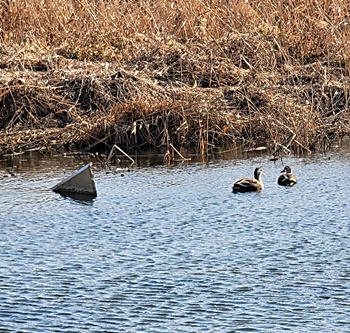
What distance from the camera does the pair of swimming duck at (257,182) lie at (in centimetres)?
1125

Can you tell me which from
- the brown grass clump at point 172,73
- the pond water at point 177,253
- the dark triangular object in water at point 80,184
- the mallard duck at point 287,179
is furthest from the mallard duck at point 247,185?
the brown grass clump at point 172,73

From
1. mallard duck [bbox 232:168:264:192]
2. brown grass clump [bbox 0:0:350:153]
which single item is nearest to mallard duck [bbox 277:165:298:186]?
mallard duck [bbox 232:168:264:192]

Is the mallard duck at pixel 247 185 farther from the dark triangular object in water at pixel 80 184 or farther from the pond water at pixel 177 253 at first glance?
the dark triangular object in water at pixel 80 184

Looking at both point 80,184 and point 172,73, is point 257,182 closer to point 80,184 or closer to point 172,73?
point 80,184

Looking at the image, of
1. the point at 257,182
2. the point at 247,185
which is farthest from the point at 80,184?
the point at 257,182

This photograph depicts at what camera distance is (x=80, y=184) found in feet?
37.5

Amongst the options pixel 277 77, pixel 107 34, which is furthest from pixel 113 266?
pixel 107 34

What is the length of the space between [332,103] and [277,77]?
1.46 meters

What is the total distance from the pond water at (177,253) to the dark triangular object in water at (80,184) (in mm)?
178

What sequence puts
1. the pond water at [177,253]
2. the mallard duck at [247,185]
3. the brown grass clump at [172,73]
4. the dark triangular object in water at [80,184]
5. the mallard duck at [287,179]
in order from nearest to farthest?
1. the pond water at [177,253]
2. the mallard duck at [247,185]
3. the dark triangular object in water at [80,184]
4. the mallard duck at [287,179]
5. the brown grass clump at [172,73]

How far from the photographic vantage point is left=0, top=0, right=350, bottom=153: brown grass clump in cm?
1441

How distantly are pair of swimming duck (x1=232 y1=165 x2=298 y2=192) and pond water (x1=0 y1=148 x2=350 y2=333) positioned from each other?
0.33 ft

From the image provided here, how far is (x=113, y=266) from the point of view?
8.34 metres

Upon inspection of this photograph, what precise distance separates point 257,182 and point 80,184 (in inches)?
78.9
